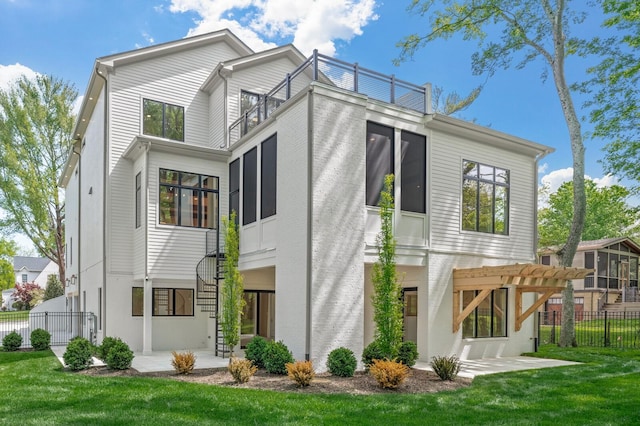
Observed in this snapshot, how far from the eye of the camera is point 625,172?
63.5 feet

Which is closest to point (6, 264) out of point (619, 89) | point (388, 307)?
point (388, 307)

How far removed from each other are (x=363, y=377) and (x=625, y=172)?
1547 centimetres

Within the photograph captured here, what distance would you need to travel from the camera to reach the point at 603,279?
3312cm

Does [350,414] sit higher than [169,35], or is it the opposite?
[169,35]

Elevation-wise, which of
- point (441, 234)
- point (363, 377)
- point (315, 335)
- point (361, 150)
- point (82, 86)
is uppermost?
point (82, 86)

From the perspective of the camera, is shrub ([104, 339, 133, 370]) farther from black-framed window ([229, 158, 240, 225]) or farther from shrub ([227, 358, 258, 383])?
black-framed window ([229, 158, 240, 225])

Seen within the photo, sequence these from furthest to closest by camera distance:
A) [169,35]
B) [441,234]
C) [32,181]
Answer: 1. [32,181]
2. [169,35]
3. [441,234]

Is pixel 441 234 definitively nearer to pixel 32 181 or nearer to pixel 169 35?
pixel 169 35

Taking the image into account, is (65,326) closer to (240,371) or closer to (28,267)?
(240,371)

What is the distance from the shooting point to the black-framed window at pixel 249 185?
1354 cm

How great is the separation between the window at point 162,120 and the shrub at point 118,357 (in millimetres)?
7853

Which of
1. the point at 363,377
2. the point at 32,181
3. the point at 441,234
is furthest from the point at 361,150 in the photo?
the point at 32,181

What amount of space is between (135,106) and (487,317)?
1270 cm

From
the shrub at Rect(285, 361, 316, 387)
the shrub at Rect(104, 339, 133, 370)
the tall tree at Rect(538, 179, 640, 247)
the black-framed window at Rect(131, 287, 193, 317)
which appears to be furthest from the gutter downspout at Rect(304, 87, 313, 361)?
the tall tree at Rect(538, 179, 640, 247)
